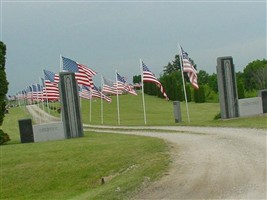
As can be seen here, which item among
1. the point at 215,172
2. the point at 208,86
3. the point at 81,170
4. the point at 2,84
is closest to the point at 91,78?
the point at 2,84

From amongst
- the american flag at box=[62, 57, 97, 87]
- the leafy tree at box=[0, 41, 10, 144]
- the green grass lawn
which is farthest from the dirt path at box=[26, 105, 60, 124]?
the leafy tree at box=[0, 41, 10, 144]

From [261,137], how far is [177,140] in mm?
3165

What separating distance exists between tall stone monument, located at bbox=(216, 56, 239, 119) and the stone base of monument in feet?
1.40

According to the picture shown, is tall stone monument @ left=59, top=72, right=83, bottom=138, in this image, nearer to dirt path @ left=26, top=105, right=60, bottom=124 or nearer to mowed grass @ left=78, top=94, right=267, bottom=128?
mowed grass @ left=78, top=94, right=267, bottom=128

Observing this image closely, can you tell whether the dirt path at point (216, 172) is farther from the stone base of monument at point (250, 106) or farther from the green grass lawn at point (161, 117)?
the stone base of monument at point (250, 106)

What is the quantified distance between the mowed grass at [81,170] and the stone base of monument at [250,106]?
11320 mm

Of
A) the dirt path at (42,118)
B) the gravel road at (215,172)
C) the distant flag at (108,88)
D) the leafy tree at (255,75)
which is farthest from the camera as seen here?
the leafy tree at (255,75)

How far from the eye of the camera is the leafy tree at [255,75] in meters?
82.6

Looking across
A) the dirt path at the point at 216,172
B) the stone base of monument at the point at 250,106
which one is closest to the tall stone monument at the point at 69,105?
the dirt path at the point at 216,172

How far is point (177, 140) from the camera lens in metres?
18.1

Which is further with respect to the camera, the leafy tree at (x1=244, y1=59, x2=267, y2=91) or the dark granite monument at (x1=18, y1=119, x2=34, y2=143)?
the leafy tree at (x1=244, y1=59, x2=267, y2=91)

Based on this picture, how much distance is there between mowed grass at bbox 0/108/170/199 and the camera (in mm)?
11922

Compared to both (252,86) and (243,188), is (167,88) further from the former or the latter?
(243,188)

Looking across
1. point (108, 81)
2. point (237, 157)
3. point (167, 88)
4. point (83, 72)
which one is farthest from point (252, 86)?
point (237, 157)
